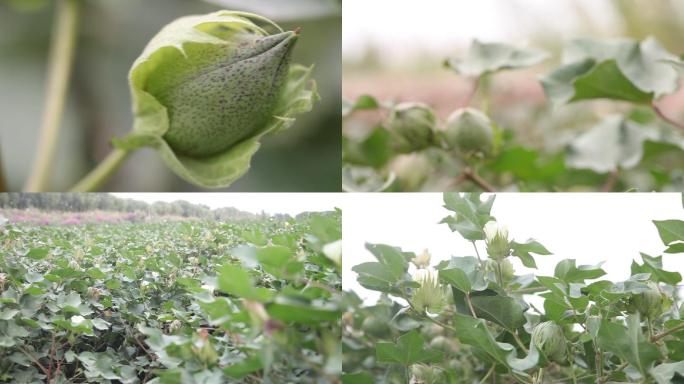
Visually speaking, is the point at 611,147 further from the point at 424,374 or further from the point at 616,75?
the point at 424,374

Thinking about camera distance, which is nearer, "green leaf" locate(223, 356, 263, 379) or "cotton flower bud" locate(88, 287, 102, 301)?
"green leaf" locate(223, 356, 263, 379)

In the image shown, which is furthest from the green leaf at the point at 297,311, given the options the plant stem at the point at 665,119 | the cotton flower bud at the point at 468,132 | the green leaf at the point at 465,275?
the plant stem at the point at 665,119

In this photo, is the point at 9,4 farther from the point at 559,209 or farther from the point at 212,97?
the point at 559,209

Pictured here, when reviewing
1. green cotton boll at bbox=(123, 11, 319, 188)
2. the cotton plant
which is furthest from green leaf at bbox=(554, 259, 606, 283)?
green cotton boll at bbox=(123, 11, 319, 188)

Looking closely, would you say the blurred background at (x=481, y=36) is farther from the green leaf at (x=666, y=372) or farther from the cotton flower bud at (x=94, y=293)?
the green leaf at (x=666, y=372)

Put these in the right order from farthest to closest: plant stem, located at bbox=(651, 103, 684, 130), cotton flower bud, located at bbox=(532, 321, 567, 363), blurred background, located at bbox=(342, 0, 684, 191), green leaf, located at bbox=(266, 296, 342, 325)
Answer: blurred background, located at bbox=(342, 0, 684, 191) → plant stem, located at bbox=(651, 103, 684, 130) → cotton flower bud, located at bbox=(532, 321, 567, 363) → green leaf, located at bbox=(266, 296, 342, 325)

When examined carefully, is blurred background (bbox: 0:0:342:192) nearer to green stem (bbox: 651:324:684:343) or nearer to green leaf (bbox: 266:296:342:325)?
green leaf (bbox: 266:296:342:325)
